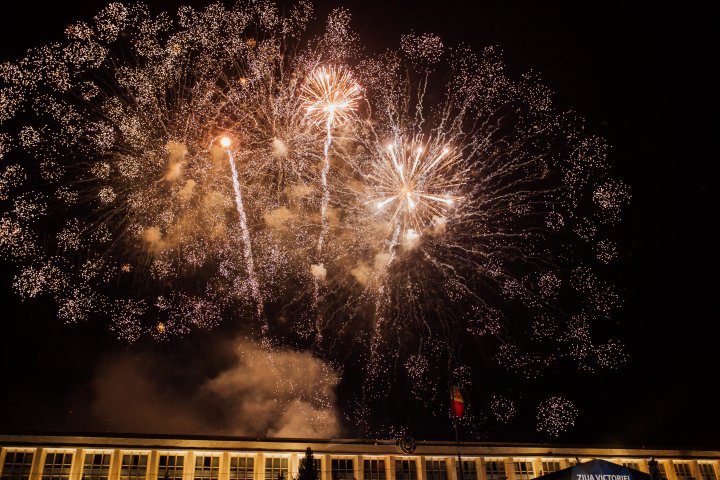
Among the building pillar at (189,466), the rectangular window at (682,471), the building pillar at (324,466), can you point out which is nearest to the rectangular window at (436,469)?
the building pillar at (324,466)

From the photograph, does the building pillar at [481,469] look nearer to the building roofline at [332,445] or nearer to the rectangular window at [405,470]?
the building roofline at [332,445]

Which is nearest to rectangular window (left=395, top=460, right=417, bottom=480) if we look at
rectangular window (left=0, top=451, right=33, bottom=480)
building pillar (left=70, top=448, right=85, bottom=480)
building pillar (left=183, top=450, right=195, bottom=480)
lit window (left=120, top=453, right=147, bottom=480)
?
building pillar (left=183, top=450, right=195, bottom=480)

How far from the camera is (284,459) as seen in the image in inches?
1441

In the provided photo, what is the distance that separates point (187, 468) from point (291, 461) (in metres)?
6.18

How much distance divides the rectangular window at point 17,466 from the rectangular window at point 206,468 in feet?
29.0

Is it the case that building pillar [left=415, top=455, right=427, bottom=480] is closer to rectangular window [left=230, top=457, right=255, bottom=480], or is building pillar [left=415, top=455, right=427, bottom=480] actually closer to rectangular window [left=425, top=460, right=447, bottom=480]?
rectangular window [left=425, top=460, right=447, bottom=480]

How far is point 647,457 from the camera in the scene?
4231cm

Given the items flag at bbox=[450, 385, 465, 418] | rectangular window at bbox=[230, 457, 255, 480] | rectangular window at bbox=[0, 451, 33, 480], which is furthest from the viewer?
rectangular window at bbox=[230, 457, 255, 480]

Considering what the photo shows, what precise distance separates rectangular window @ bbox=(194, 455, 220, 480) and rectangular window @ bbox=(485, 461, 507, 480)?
699 inches

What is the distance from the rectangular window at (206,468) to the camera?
1368 inches

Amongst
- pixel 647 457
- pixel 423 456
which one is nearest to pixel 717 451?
pixel 647 457

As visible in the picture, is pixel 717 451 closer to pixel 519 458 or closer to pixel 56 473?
pixel 519 458

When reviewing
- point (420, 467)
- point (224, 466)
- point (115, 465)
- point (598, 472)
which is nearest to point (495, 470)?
point (420, 467)

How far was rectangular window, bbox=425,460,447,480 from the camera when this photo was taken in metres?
38.6
